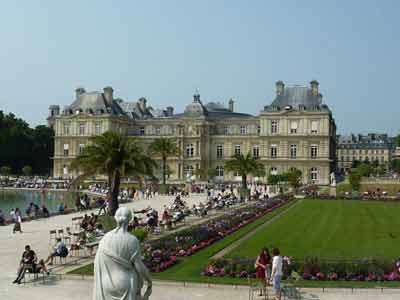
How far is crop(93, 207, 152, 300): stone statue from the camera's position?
6.52 metres

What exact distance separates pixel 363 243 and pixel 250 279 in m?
8.65

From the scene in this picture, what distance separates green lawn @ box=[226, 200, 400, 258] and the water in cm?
1976

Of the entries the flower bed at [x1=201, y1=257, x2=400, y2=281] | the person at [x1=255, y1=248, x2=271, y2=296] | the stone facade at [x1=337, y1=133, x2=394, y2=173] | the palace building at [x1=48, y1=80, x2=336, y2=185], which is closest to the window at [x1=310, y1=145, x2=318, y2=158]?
the palace building at [x1=48, y1=80, x2=336, y2=185]

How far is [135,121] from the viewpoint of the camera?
3656 inches

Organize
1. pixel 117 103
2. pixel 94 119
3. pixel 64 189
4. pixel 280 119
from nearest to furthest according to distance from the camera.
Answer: pixel 64 189 → pixel 280 119 → pixel 94 119 → pixel 117 103

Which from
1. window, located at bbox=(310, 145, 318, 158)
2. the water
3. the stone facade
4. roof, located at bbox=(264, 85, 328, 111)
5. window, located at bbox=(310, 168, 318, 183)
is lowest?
the water

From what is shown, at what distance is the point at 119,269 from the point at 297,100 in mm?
76882

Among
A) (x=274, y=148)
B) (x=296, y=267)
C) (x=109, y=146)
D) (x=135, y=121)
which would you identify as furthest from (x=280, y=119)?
(x=296, y=267)

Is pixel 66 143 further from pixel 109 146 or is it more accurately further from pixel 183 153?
pixel 109 146

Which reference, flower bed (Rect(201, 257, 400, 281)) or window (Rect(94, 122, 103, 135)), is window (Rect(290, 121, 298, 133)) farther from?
flower bed (Rect(201, 257, 400, 281))

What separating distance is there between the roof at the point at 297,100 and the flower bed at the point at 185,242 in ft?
169

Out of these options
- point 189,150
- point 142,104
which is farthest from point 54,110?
point 189,150

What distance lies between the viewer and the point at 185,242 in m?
20.9

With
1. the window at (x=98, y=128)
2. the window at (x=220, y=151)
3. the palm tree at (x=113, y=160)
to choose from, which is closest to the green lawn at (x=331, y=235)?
the palm tree at (x=113, y=160)
